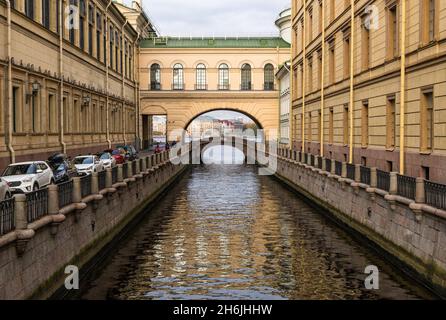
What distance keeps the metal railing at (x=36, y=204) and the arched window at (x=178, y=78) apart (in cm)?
6238

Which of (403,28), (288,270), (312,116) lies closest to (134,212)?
(288,270)

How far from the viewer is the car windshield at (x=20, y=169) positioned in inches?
981

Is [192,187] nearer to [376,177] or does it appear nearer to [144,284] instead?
[376,177]

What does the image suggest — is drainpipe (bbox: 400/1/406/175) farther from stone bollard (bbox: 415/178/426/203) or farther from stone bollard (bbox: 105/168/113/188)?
stone bollard (bbox: 105/168/113/188)

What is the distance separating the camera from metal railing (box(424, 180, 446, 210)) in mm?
15398

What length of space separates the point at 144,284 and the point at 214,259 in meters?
3.78

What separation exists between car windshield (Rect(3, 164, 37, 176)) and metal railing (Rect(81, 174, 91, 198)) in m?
4.62

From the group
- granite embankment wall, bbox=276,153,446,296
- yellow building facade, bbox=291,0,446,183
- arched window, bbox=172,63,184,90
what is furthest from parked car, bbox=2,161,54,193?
arched window, bbox=172,63,184,90

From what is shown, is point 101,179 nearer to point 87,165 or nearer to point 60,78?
point 87,165

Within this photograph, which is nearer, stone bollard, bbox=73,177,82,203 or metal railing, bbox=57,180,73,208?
metal railing, bbox=57,180,73,208

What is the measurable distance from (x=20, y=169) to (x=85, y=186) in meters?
5.64

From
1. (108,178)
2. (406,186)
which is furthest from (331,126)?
(406,186)

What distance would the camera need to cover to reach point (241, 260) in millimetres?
20859

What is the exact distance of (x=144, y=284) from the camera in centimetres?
1769
